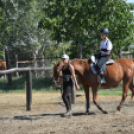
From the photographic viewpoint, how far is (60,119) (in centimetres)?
725

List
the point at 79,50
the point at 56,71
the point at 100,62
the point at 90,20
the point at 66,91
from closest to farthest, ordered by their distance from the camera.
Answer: the point at 56,71 < the point at 66,91 < the point at 100,62 < the point at 90,20 < the point at 79,50

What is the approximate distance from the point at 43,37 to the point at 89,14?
44.3ft

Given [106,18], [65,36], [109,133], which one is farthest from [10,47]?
[109,133]

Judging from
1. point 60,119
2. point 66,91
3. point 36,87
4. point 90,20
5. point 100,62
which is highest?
point 90,20

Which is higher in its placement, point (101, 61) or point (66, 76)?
point (101, 61)

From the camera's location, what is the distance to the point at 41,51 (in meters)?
28.8

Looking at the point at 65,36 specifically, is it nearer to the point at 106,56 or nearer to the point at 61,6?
the point at 61,6

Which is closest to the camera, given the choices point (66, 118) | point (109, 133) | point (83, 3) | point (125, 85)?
point (109, 133)

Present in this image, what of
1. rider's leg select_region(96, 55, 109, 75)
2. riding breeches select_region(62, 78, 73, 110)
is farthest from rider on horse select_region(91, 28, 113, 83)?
riding breeches select_region(62, 78, 73, 110)

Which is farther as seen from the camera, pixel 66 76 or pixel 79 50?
pixel 79 50

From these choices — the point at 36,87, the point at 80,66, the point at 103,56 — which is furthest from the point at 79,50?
the point at 80,66

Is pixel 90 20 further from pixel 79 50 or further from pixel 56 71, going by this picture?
pixel 56 71

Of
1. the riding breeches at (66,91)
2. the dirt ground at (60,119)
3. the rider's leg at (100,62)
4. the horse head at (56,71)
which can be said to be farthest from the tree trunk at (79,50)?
the horse head at (56,71)

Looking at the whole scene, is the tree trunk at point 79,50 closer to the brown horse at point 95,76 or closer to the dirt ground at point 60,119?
the dirt ground at point 60,119
